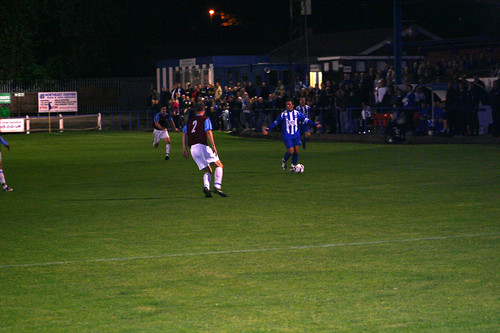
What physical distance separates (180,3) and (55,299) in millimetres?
82544

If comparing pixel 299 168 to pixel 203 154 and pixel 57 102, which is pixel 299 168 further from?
pixel 57 102

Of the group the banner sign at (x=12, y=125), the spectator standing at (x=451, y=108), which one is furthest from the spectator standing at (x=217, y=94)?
the spectator standing at (x=451, y=108)

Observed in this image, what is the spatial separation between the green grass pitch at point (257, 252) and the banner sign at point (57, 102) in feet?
104

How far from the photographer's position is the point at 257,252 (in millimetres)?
10609

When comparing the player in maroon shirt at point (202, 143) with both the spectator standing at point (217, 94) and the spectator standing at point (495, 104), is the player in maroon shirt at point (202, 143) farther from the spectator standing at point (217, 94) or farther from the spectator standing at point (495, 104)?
the spectator standing at point (217, 94)

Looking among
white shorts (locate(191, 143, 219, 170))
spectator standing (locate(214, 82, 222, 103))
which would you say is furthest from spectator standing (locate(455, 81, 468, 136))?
white shorts (locate(191, 143, 219, 170))

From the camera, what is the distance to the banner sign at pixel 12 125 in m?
48.6

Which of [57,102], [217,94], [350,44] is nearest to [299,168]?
[217,94]

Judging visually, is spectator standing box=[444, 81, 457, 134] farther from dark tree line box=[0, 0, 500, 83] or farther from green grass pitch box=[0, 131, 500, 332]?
dark tree line box=[0, 0, 500, 83]

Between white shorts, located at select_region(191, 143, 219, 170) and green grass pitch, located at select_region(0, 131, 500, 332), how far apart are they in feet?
2.33

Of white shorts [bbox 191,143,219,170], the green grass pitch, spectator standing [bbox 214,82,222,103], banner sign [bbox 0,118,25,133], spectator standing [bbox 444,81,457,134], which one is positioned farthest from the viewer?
banner sign [bbox 0,118,25,133]

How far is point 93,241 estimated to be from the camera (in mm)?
11656

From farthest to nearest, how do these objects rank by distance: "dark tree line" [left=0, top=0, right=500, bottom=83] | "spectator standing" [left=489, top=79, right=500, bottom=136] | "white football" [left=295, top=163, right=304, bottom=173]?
1. "dark tree line" [left=0, top=0, right=500, bottom=83]
2. "spectator standing" [left=489, top=79, right=500, bottom=136]
3. "white football" [left=295, top=163, right=304, bottom=173]

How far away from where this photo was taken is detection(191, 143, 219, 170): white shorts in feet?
54.5
